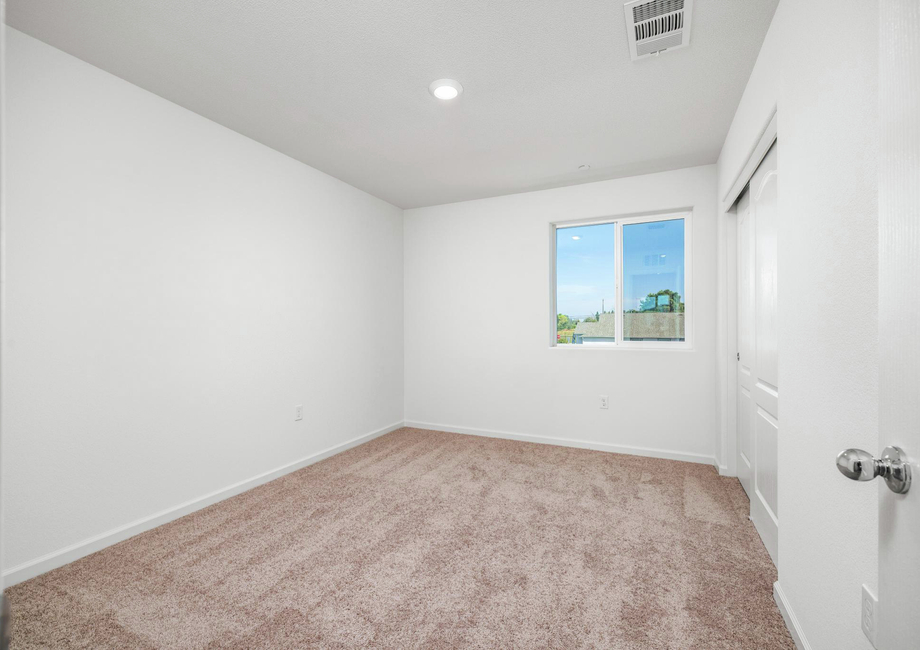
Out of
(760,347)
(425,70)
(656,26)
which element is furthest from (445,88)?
(760,347)

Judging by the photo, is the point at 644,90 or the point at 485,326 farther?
the point at 485,326

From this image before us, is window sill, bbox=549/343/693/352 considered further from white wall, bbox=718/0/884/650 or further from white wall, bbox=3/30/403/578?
white wall, bbox=3/30/403/578

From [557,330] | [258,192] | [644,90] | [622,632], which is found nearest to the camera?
[622,632]

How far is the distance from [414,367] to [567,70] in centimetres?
337

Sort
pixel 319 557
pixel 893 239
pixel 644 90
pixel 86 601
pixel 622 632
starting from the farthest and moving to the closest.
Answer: pixel 644 90
pixel 319 557
pixel 86 601
pixel 622 632
pixel 893 239

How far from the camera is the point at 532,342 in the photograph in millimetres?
4375

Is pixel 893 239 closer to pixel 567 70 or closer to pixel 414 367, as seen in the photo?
pixel 567 70

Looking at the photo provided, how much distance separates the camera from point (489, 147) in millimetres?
3279

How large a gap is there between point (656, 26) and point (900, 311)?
1.84m

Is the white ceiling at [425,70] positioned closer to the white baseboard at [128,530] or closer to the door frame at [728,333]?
the door frame at [728,333]

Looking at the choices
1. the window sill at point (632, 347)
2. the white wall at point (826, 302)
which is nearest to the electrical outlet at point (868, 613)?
the white wall at point (826, 302)

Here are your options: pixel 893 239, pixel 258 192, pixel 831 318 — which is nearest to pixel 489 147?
pixel 258 192

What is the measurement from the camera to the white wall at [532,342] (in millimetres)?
3729

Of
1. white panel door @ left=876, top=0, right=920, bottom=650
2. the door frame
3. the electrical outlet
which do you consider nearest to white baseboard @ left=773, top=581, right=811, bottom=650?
the electrical outlet
